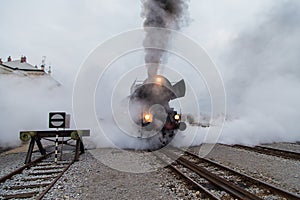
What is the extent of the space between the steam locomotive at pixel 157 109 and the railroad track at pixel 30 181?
417cm

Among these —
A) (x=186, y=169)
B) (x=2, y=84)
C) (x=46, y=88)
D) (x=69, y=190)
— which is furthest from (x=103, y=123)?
(x=69, y=190)

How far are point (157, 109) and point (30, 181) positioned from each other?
6194 mm

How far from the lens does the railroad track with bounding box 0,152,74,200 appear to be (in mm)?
4327

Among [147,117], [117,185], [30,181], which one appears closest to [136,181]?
[117,185]

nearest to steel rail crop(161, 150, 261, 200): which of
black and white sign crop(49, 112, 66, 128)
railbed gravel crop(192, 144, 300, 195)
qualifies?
railbed gravel crop(192, 144, 300, 195)

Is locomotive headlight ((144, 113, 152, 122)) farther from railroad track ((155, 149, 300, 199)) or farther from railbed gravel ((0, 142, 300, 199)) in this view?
railroad track ((155, 149, 300, 199))

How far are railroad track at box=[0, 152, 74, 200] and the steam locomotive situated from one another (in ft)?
13.7

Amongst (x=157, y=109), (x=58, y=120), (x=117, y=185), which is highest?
(x=157, y=109)

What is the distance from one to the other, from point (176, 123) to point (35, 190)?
6713mm

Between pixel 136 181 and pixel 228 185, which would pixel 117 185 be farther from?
pixel 228 185

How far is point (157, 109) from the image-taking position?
10.5m

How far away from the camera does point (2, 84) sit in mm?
11453

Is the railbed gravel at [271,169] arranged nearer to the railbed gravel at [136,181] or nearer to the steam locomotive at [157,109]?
the railbed gravel at [136,181]

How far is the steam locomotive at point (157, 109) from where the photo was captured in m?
10.3
